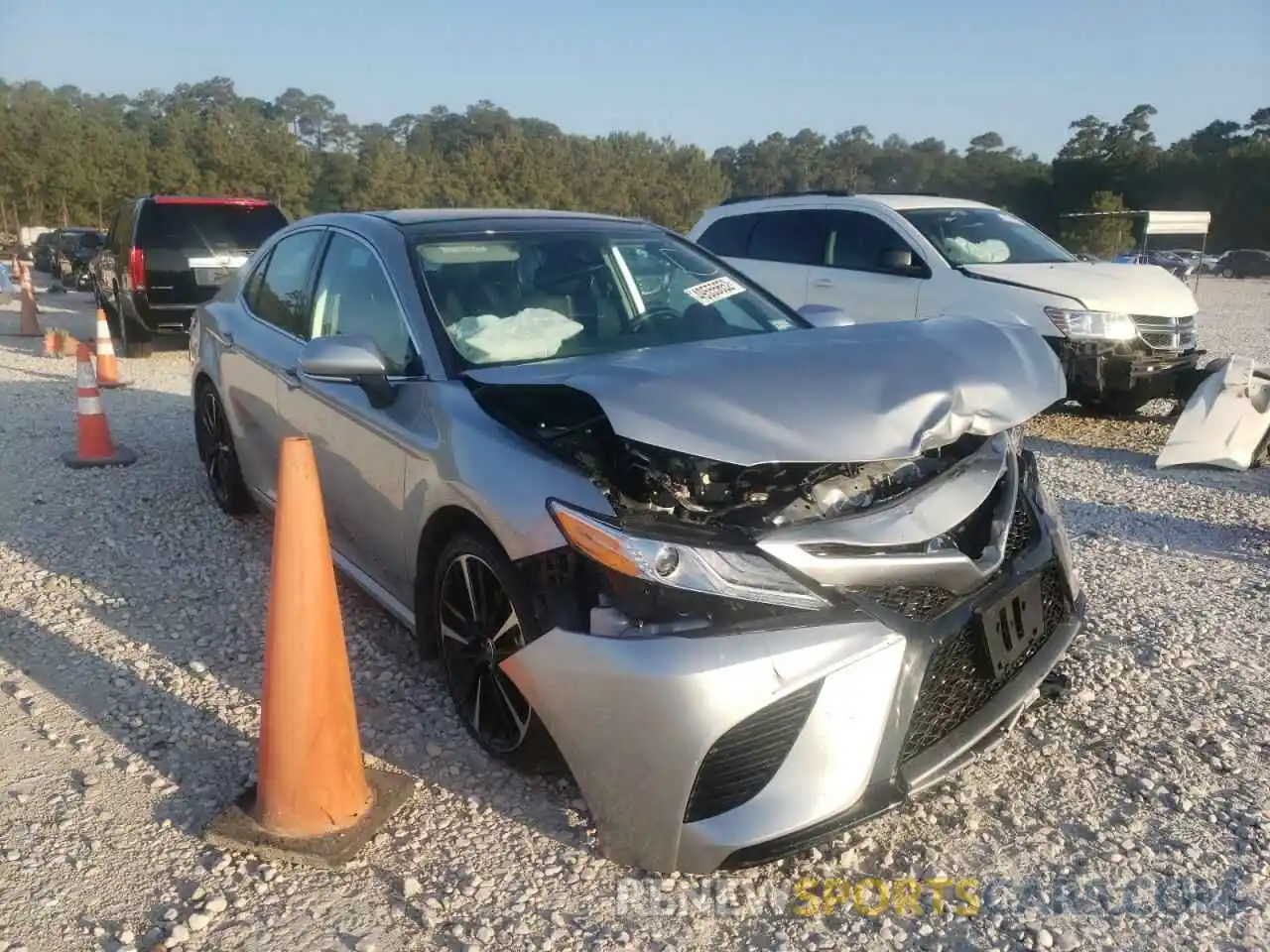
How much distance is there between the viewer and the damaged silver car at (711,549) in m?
2.32

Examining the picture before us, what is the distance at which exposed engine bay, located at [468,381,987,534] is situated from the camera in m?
2.55

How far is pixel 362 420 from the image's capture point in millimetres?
3518

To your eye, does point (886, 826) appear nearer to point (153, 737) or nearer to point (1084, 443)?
point (153, 737)

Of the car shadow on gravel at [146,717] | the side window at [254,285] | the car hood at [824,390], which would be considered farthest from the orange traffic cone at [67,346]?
the car hood at [824,390]

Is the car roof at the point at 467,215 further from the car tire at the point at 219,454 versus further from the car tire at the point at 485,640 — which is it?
the car tire at the point at 219,454

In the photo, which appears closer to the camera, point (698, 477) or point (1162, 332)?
point (698, 477)

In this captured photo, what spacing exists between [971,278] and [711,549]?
6239 mm

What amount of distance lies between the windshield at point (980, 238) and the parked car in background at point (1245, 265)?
4274 centimetres

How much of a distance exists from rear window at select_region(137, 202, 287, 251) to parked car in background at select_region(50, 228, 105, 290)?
1471 cm

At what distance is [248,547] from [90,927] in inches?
111

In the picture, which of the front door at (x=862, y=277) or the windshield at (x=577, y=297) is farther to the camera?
the front door at (x=862, y=277)

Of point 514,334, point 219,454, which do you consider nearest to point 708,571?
point 514,334

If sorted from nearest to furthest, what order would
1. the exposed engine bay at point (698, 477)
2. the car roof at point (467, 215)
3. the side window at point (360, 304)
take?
the exposed engine bay at point (698, 477)
the side window at point (360, 304)
the car roof at point (467, 215)

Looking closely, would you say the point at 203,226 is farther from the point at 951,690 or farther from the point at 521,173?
the point at 521,173
